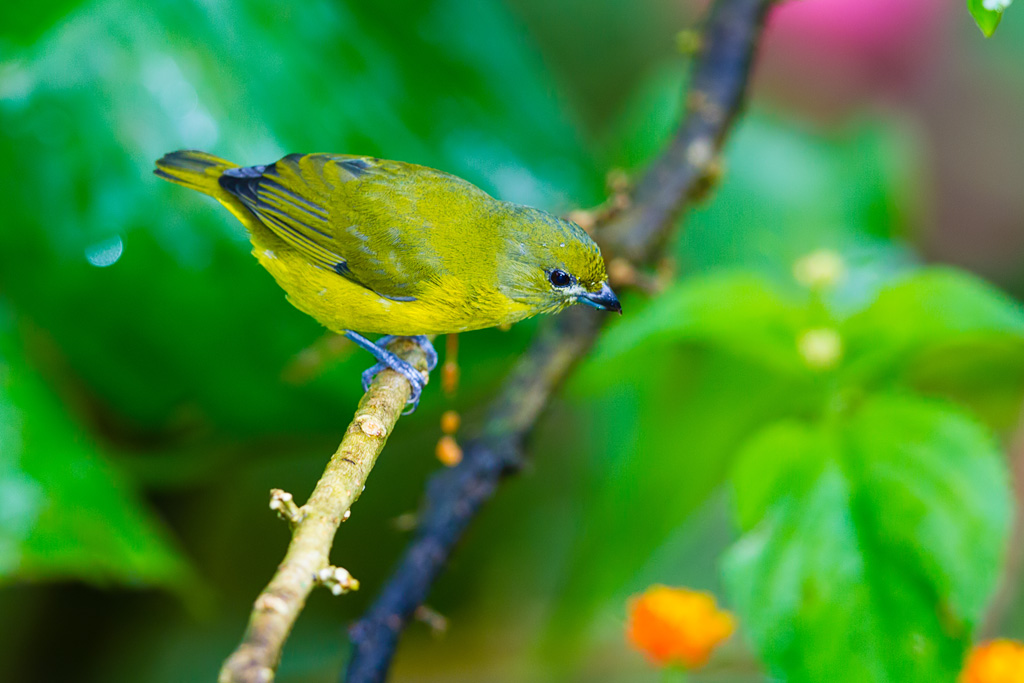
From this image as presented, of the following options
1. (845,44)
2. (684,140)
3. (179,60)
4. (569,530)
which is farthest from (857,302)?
(845,44)

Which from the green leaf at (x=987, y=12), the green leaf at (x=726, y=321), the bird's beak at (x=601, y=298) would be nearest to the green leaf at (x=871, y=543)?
the green leaf at (x=726, y=321)

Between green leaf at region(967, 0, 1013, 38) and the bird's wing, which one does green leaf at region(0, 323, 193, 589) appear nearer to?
the bird's wing

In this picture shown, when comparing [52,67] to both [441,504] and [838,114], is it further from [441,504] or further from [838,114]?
[838,114]

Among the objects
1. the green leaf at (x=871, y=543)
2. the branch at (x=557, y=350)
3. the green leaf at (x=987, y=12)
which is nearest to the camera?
A: the green leaf at (x=987, y=12)

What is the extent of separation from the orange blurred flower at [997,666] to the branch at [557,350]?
20.9 inches

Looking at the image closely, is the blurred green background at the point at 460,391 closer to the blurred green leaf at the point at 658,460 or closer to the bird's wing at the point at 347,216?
the blurred green leaf at the point at 658,460

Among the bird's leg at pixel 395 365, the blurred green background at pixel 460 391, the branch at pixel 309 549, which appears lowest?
the branch at pixel 309 549

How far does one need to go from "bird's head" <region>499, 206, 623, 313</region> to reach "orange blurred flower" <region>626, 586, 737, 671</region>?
1.42 ft

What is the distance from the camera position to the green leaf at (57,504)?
1.18 meters

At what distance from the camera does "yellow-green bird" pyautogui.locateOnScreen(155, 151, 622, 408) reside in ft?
2.42

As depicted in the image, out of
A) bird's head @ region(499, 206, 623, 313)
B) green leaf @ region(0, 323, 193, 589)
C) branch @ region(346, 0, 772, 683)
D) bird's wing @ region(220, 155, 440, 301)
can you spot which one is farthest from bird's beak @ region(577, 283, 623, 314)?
green leaf @ region(0, 323, 193, 589)

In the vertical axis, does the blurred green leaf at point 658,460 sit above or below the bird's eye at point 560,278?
above

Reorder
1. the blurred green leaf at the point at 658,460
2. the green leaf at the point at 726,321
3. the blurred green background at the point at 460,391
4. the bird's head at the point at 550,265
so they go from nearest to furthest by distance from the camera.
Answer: the bird's head at the point at 550,265, the blurred green background at the point at 460,391, the green leaf at the point at 726,321, the blurred green leaf at the point at 658,460

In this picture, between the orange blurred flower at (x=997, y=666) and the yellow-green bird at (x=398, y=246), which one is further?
the orange blurred flower at (x=997, y=666)
